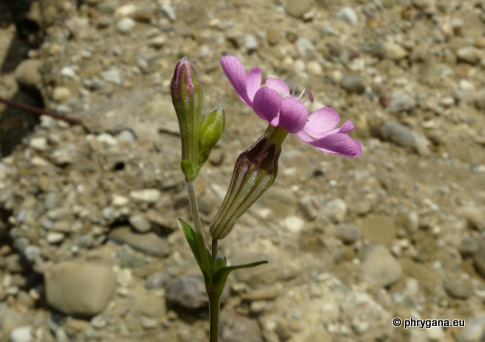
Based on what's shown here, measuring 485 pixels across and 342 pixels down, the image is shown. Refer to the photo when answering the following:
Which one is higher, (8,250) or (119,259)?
(119,259)

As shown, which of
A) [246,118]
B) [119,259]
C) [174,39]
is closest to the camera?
[119,259]

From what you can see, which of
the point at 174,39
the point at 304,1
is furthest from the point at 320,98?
the point at 174,39

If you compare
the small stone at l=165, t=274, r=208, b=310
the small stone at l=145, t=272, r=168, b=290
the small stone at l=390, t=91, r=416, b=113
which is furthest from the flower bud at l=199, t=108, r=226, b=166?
the small stone at l=390, t=91, r=416, b=113

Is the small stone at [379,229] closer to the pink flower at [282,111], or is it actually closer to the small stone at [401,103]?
the small stone at [401,103]

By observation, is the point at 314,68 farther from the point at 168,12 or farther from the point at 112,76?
the point at 112,76

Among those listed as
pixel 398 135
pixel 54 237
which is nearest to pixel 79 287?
pixel 54 237

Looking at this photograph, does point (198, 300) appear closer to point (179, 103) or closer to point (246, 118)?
point (246, 118)
